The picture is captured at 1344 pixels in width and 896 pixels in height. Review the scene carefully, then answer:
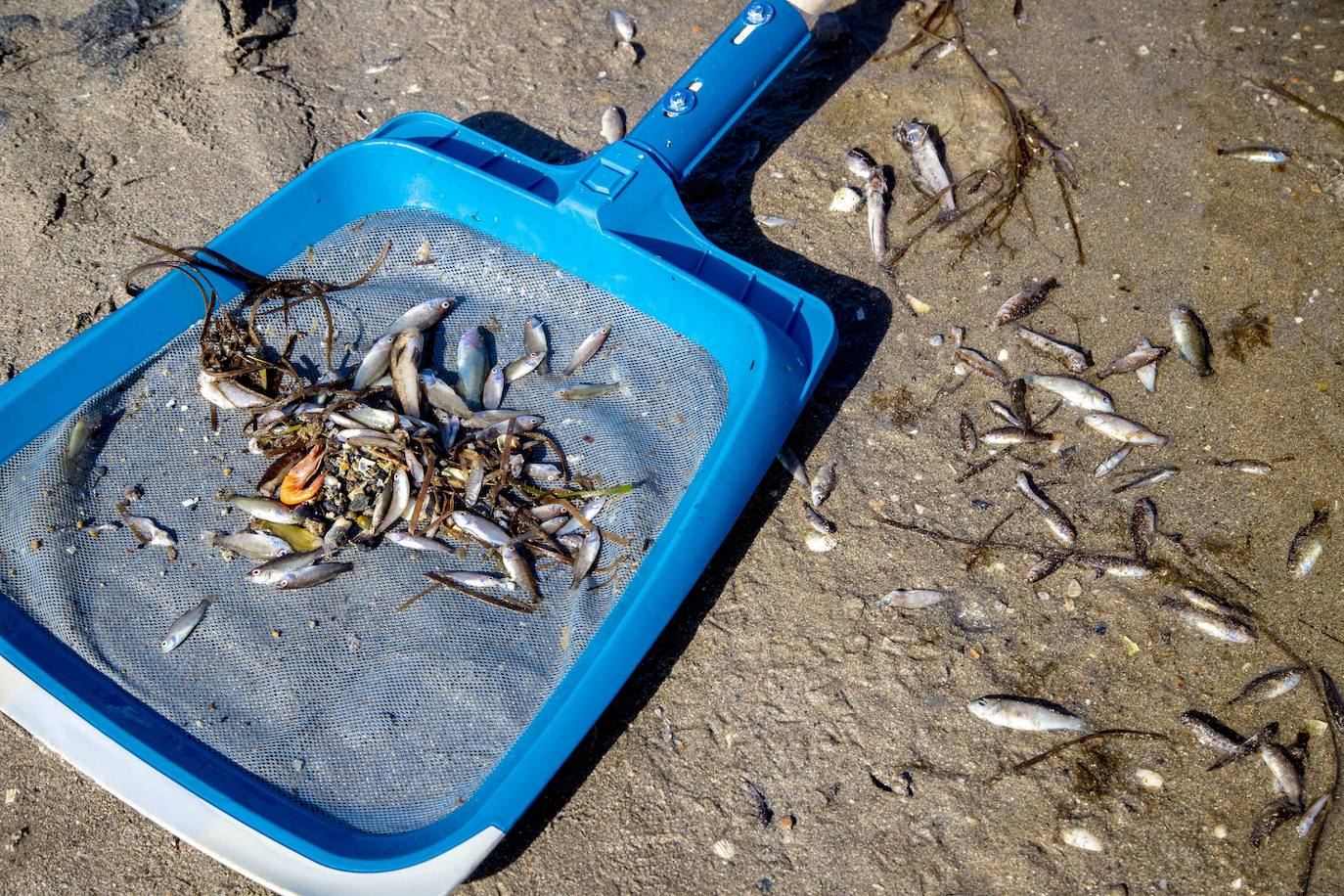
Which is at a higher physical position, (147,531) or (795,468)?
(147,531)

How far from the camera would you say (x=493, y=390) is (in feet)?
9.61

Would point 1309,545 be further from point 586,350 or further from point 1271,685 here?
point 586,350

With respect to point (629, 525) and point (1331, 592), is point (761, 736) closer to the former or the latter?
point (629, 525)

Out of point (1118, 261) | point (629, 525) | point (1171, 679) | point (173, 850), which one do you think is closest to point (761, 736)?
point (629, 525)

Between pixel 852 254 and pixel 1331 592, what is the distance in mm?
1759

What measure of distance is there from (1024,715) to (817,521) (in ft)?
2.49

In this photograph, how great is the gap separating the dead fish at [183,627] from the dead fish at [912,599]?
5.82 feet

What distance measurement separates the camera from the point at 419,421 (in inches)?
110

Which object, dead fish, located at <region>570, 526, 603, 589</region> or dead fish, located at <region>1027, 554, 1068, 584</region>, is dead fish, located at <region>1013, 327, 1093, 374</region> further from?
dead fish, located at <region>570, 526, 603, 589</region>

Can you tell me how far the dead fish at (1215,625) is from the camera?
2.71 meters

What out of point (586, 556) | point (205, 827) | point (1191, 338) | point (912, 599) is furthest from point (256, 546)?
point (1191, 338)

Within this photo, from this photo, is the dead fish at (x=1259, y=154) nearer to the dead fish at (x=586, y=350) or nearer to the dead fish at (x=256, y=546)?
the dead fish at (x=586, y=350)

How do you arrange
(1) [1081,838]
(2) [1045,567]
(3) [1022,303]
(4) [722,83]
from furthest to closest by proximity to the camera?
(3) [1022,303] → (4) [722,83] → (2) [1045,567] → (1) [1081,838]

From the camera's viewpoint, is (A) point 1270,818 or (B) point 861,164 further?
(B) point 861,164
